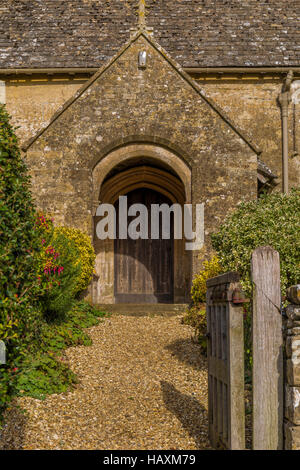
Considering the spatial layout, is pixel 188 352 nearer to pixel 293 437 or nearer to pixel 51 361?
pixel 51 361

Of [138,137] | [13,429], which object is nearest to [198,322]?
[13,429]

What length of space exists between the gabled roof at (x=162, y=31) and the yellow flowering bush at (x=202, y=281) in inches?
262

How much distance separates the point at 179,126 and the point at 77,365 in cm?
586

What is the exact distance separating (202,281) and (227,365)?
5.84m

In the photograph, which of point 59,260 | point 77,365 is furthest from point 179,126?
point 77,365

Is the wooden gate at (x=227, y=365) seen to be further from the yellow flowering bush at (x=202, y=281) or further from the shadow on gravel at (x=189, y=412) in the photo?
the yellow flowering bush at (x=202, y=281)

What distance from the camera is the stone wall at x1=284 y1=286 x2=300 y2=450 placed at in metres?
3.74

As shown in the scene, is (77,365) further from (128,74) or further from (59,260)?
(128,74)

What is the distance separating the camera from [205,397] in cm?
641

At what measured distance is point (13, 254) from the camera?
4.20m

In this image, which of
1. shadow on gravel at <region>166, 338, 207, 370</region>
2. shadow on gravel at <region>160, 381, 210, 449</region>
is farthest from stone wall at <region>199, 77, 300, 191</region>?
shadow on gravel at <region>160, 381, 210, 449</region>

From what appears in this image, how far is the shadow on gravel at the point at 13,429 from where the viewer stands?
4906 millimetres

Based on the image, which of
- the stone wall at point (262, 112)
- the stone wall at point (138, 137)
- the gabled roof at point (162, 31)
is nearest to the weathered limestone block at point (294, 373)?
the stone wall at point (138, 137)

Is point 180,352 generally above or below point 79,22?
below
